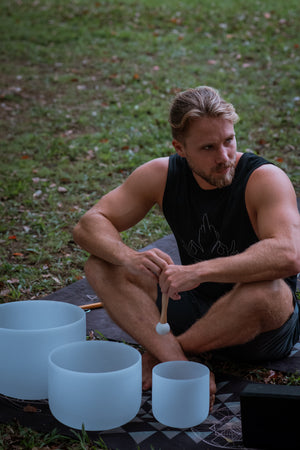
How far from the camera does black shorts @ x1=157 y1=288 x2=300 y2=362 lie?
83.1 inches

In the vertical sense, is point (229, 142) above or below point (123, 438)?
above

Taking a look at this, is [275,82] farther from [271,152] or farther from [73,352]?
[73,352]

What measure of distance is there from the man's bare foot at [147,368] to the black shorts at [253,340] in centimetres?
20

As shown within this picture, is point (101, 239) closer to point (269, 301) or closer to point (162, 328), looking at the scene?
point (162, 328)

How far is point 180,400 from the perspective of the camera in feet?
5.88

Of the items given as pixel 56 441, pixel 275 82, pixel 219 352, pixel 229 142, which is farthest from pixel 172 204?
pixel 275 82

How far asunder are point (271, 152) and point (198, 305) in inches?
115

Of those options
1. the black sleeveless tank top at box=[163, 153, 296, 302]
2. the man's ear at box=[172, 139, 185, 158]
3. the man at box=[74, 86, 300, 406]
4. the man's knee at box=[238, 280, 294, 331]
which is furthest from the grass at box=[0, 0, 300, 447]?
the man's knee at box=[238, 280, 294, 331]

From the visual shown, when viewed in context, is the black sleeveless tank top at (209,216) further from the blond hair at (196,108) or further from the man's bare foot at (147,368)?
the man's bare foot at (147,368)

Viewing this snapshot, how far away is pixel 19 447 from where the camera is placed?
1.79 meters

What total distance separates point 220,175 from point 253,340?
0.59 m

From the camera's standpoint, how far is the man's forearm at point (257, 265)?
1880 mm

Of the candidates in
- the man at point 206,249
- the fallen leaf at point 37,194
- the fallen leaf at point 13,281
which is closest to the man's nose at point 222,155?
the man at point 206,249

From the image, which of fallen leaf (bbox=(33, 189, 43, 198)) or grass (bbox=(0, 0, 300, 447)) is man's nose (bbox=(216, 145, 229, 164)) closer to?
grass (bbox=(0, 0, 300, 447))
